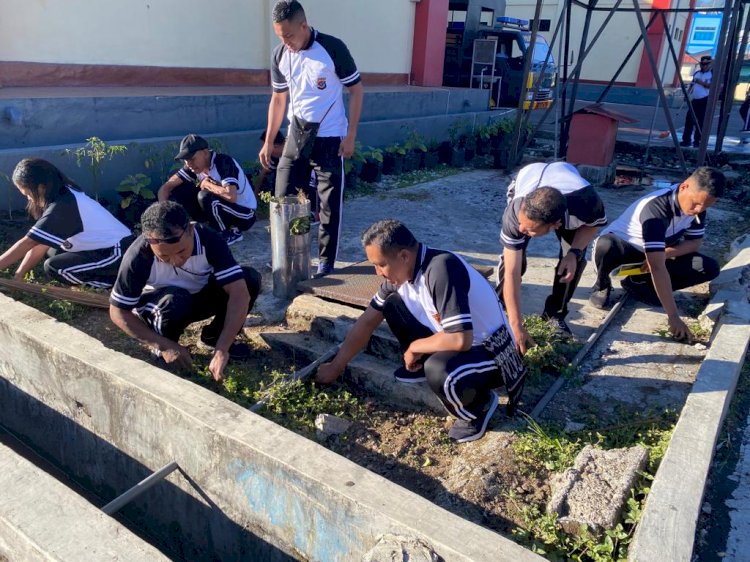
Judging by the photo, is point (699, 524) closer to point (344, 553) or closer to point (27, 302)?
point (344, 553)

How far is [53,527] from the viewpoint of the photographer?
205 cm

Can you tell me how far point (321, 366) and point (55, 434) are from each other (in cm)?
156

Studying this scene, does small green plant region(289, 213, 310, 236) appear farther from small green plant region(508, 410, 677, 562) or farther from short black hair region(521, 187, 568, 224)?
small green plant region(508, 410, 677, 562)

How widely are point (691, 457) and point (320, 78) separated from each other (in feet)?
10.4

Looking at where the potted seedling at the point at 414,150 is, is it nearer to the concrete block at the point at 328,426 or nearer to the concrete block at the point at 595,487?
the concrete block at the point at 328,426

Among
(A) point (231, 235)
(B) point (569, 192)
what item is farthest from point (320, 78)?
(B) point (569, 192)

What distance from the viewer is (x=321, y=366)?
322 centimetres

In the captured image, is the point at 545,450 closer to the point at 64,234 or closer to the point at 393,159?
the point at 64,234

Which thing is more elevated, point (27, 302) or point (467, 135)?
point (467, 135)

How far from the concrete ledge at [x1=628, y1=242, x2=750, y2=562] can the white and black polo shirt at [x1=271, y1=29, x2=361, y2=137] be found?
110 inches

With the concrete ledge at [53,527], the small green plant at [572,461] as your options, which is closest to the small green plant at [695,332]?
the small green plant at [572,461]

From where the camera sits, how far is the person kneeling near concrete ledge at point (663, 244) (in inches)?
148

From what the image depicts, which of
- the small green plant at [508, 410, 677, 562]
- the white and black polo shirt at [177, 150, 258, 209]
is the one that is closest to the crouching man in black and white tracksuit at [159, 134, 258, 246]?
the white and black polo shirt at [177, 150, 258, 209]

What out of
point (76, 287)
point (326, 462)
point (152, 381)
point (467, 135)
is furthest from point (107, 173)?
point (467, 135)
